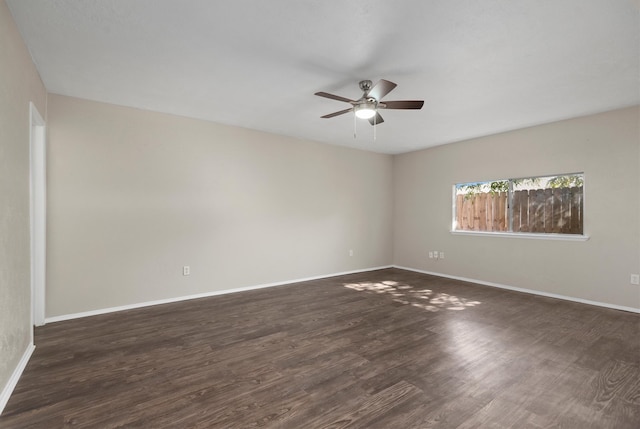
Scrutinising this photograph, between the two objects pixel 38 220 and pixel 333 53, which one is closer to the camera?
pixel 333 53

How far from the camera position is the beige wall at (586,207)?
3.79 meters

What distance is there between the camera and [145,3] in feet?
6.32

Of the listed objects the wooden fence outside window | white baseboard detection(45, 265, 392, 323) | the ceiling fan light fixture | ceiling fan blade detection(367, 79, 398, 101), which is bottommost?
white baseboard detection(45, 265, 392, 323)

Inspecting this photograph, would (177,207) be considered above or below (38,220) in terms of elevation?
above

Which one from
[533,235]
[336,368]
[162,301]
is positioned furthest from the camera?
[533,235]

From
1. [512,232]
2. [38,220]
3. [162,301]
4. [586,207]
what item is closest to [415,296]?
[512,232]

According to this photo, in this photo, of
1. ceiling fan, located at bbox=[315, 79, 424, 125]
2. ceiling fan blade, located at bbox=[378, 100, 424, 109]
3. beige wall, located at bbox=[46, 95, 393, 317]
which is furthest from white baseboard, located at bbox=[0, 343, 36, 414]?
ceiling fan blade, located at bbox=[378, 100, 424, 109]

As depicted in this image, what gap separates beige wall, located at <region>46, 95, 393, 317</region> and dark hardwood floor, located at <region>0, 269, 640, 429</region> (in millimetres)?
536

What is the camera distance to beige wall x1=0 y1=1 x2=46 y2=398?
6.17 feet

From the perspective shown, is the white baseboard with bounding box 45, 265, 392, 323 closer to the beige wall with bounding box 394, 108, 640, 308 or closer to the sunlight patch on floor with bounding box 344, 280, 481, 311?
the sunlight patch on floor with bounding box 344, 280, 481, 311

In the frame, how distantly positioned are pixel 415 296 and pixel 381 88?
9.87 ft

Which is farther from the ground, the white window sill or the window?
the window

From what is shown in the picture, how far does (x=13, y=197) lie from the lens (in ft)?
6.82

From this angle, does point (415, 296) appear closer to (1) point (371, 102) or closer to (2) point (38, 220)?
→ (1) point (371, 102)
